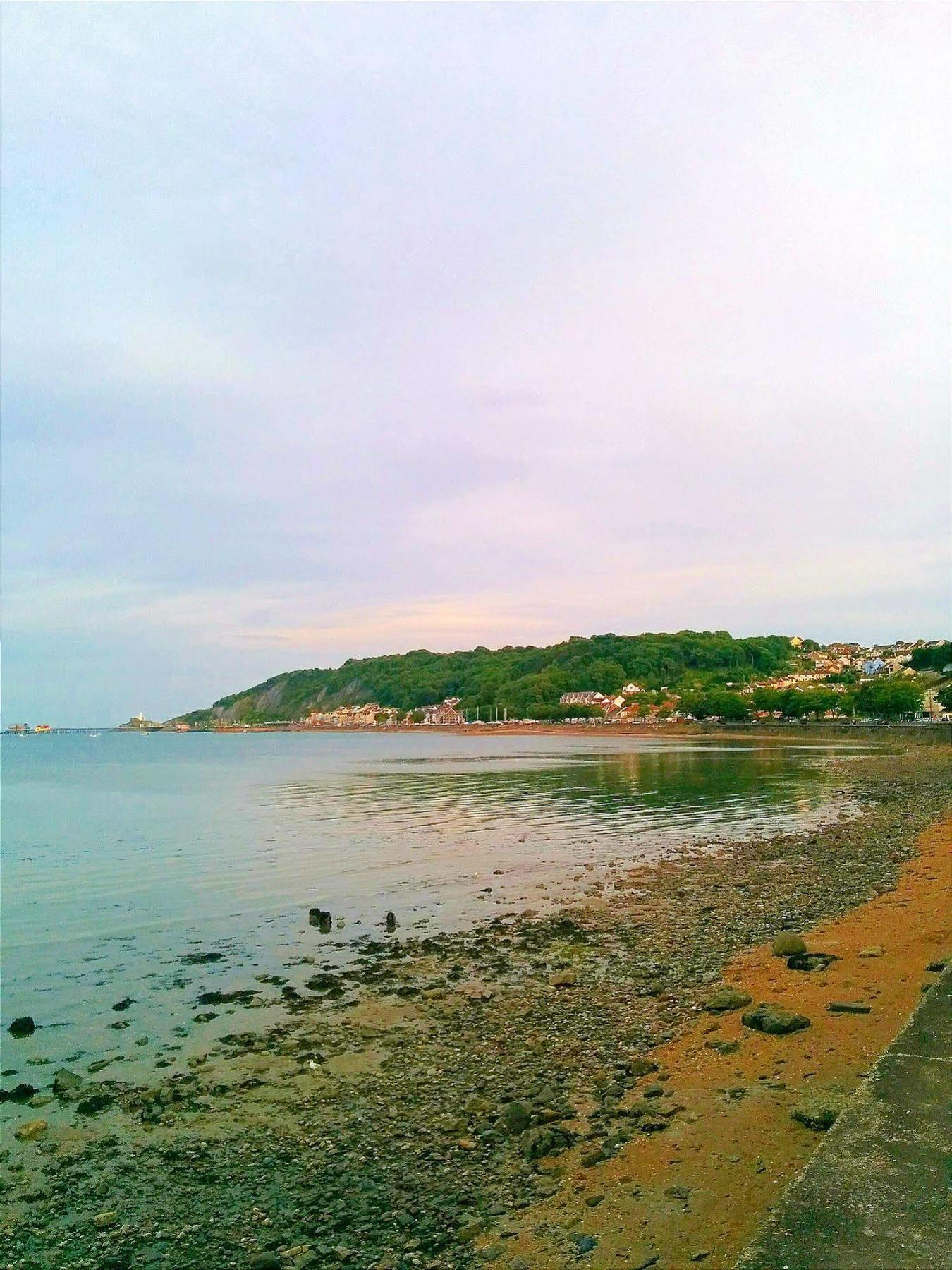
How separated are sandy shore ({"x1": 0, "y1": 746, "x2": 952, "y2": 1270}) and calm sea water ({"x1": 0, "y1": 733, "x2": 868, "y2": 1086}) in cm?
191

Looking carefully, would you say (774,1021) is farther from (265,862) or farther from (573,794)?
(573,794)

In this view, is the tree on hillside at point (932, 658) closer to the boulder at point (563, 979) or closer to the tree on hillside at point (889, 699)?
the tree on hillside at point (889, 699)

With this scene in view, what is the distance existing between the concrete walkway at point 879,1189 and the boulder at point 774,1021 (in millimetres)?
3884

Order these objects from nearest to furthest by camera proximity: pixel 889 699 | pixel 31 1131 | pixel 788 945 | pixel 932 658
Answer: pixel 31 1131
pixel 788 945
pixel 889 699
pixel 932 658

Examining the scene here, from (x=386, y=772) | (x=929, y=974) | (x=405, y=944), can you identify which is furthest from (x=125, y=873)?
(x=386, y=772)

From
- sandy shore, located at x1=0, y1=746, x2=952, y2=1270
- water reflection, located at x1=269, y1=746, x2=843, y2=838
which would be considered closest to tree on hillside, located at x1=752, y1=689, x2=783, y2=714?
water reflection, located at x1=269, y1=746, x2=843, y2=838

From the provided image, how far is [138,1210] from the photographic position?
24.3 feet

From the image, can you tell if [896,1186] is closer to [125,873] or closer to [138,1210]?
[138,1210]

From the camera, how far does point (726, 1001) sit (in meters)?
11.5

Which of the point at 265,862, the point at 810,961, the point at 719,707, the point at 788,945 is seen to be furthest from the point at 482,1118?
the point at 719,707

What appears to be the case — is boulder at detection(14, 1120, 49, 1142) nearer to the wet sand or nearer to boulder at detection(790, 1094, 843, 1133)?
the wet sand

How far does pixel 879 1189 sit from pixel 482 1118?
4.78 m

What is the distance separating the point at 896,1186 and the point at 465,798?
44535 mm

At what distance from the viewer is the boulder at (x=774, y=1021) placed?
10.2 metres
